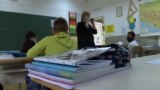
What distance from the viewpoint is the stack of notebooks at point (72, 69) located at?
586 millimetres

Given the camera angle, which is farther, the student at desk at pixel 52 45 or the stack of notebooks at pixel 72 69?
the student at desk at pixel 52 45

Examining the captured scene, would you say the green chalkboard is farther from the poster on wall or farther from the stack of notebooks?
the stack of notebooks

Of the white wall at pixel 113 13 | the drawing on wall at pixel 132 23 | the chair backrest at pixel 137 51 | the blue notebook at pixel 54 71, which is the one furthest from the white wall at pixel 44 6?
the blue notebook at pixel 54 71

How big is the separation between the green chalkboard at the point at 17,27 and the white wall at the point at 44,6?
14 centimetres

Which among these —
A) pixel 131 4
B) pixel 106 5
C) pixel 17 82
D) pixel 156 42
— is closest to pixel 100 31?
pixel 106 5

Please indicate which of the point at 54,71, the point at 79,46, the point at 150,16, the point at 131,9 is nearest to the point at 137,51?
Result: the point at 150,16

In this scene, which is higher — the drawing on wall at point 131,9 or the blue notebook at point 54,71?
the drawing on wall at point 131,9

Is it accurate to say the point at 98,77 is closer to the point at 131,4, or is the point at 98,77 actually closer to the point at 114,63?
the point at 114,63

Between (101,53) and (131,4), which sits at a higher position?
(131,4)

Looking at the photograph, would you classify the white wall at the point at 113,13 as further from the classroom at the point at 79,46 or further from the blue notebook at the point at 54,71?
the blue notebook at the point at 54,71

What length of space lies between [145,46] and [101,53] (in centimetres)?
431

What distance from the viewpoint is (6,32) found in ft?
16.2

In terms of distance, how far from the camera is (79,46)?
281cm

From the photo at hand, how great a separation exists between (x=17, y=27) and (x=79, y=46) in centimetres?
283
